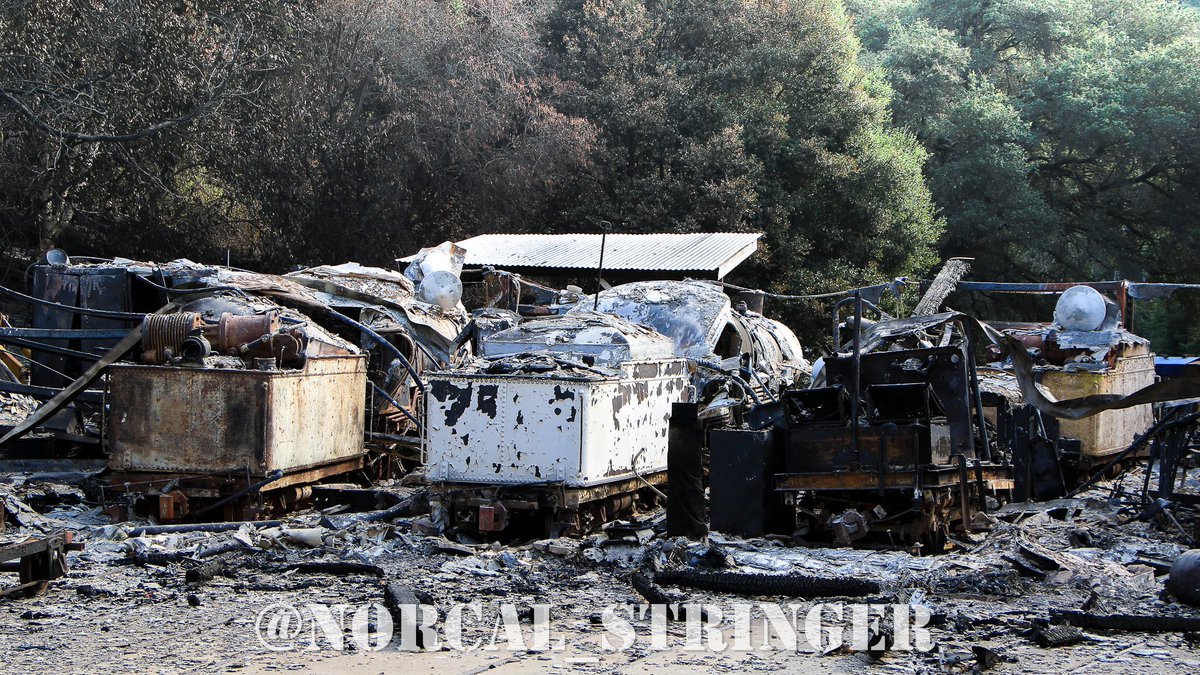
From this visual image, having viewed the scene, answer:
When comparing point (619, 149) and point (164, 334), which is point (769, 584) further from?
point (619, 149)

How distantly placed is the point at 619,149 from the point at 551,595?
2176 centimetres

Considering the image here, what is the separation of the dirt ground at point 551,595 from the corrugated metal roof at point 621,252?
9784mm

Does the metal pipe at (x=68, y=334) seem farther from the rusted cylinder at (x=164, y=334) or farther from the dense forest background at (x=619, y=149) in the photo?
the dense forest background at (x=619, y=149)

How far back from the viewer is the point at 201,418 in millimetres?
10688

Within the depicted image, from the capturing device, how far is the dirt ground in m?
6.42

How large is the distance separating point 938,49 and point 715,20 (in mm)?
8332

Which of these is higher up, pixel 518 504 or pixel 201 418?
pixel 201 418

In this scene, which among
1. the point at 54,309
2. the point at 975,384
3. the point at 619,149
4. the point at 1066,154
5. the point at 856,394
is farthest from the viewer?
the point at 1066,154

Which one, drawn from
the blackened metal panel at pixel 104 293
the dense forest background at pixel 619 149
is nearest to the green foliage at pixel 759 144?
the dense forest background at pixel 619 149

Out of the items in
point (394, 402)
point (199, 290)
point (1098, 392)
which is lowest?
point (394, 402)

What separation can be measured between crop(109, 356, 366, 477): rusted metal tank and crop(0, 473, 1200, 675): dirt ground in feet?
2.41

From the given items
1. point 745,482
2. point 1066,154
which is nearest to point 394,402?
point 745,482

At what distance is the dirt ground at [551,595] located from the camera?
6.42 metres

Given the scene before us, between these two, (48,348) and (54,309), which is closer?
(48,348)
